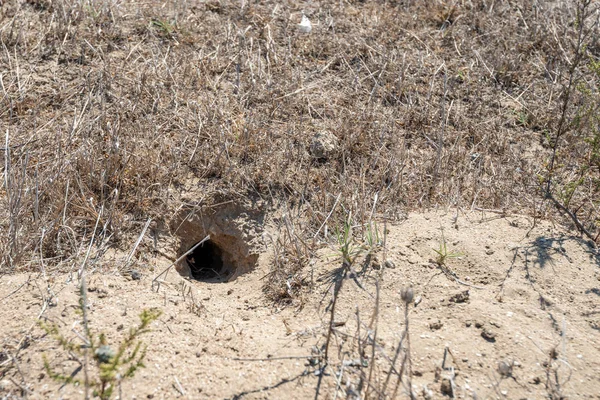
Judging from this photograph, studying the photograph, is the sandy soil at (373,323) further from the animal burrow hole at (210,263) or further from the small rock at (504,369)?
the animal burrow hole at (210,263)

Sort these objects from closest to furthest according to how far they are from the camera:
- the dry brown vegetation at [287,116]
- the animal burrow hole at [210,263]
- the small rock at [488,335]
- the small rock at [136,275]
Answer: the small rock at [488,335] → the small rock at [136,275] → the dry brown vegetation at [287,116] → the animal burrow hole at [210,263]

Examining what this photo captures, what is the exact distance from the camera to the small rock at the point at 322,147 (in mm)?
4309

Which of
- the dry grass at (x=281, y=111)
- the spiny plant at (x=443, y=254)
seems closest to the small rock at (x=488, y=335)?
the spiny plant at (x=443, y=254)

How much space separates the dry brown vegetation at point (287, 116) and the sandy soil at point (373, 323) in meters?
0.25

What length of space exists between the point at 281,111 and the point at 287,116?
0.06 meters

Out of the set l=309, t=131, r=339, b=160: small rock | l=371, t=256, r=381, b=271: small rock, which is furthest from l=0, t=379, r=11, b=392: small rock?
l=309, t=131, r=339, b=160: small rock

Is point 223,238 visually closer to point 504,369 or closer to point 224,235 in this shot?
point 224,235

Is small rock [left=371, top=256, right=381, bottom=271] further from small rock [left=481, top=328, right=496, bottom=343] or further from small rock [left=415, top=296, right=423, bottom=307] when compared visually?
small rock [left=481, top=328, right=496, bottom=343]

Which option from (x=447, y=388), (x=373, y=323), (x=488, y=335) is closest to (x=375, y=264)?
(x=373, y=323)

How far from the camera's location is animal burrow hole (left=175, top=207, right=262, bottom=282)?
395 centimetres

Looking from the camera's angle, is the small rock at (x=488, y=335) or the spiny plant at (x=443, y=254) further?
the spiny plant at (x=443, y=254)

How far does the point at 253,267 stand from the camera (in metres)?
3.84

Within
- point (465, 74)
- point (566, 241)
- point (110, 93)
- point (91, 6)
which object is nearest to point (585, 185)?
point (566, 241)

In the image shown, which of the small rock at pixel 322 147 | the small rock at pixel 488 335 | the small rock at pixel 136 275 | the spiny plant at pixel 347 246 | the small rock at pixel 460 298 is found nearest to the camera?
the small rock at pixel 488 335
